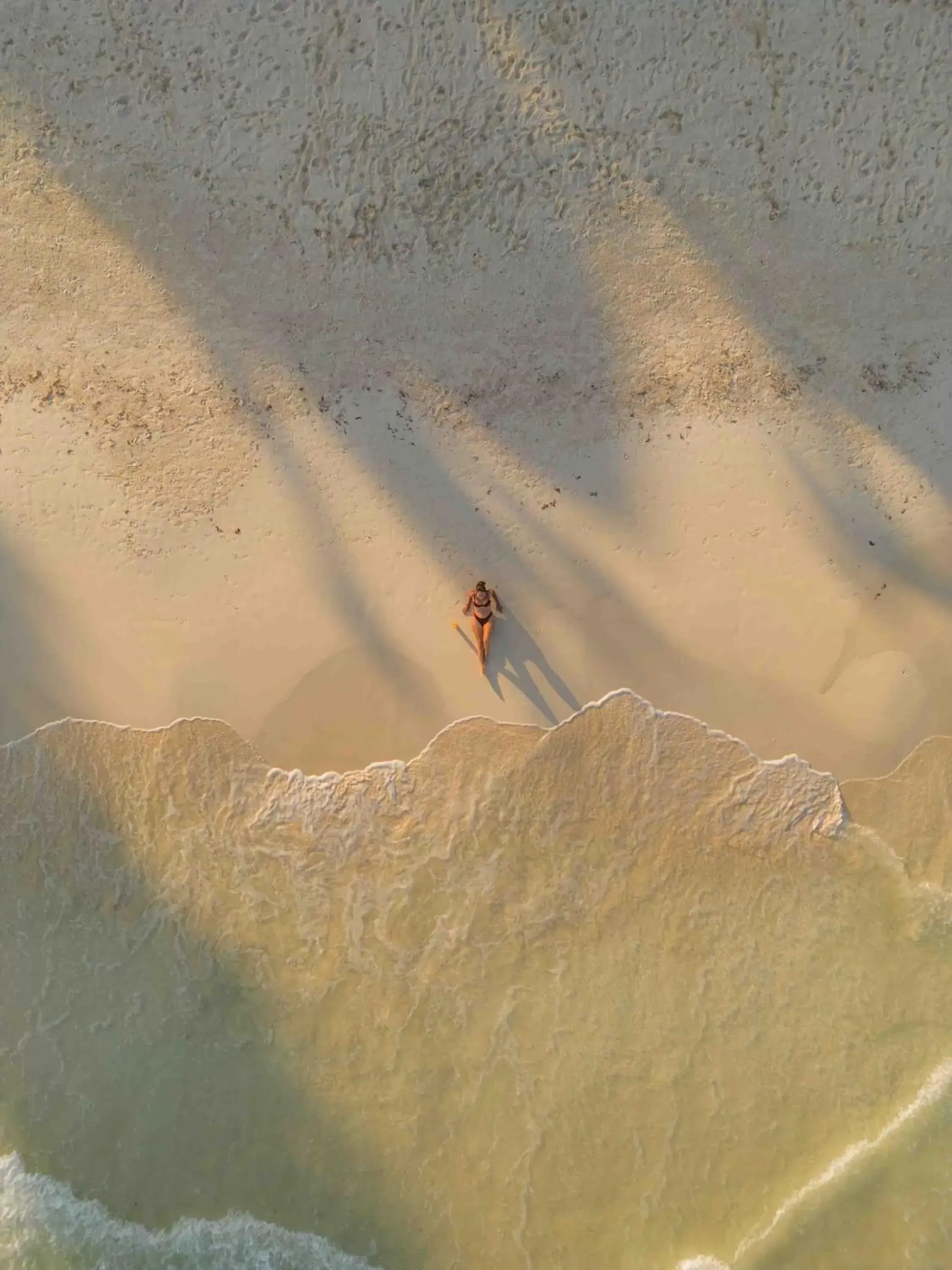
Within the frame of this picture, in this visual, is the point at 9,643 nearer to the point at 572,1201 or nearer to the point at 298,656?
the point at 298,656

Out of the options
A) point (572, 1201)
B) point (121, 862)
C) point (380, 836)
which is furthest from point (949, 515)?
point (121, 862)

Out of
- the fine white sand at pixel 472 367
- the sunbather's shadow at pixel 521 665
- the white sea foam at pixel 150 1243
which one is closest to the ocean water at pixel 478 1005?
the white sea foam at pixel 150 1243

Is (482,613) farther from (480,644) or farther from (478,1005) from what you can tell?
(478,1005)

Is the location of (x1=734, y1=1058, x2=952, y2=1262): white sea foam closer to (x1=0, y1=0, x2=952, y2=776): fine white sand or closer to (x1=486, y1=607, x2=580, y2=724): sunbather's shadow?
(x1=0, y1=0, x2=952, y2=776): fine white sand

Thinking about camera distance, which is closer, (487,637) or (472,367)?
(487,637)

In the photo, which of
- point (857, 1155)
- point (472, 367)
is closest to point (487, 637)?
point (472, 367)

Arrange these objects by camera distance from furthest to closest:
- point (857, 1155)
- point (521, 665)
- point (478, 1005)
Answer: point (521, 665), point (478, 1005), point (857, 1155)
